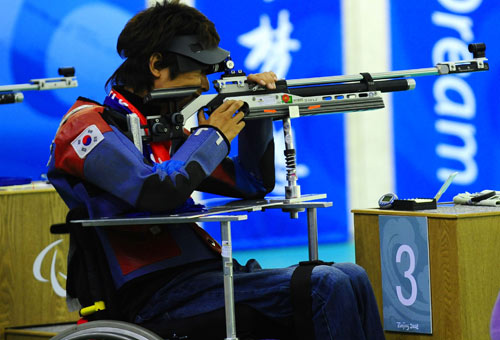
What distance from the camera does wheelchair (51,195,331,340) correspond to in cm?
202

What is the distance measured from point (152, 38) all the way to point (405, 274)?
1054 millimetres

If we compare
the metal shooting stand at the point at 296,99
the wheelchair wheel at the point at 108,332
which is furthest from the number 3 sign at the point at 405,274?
the wheelchair wheel at the point at 108,332

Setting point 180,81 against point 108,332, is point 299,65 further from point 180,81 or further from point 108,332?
point 108,332

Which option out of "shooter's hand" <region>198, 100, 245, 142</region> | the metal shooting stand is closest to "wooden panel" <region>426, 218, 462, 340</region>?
the metal shooting stand

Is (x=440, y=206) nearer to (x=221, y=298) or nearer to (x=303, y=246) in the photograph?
(x=221, y=298)

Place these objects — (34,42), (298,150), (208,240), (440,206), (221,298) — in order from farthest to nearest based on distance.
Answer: (298,150), (34,42), (440,206), (208,240), (221,298)

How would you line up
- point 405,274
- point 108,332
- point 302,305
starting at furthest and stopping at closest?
point 405,274, point 302,305, point 108,332

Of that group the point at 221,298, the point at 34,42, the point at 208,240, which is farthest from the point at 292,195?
the point at 34,42

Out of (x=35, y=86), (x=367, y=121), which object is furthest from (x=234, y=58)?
(x=35, y=86)

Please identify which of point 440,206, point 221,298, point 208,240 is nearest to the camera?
point 221,298

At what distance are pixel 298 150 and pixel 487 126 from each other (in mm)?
1305

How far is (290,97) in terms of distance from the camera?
8.55 ft

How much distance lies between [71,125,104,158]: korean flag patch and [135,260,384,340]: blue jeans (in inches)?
16.5

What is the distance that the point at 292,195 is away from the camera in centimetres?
254
